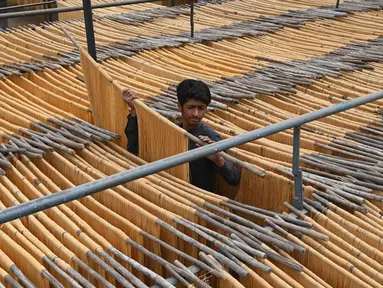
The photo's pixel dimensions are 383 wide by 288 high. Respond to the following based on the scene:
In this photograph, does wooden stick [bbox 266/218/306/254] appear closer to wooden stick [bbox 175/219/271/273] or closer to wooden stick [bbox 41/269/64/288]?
wooden stick [bbox 175/219/271/273]

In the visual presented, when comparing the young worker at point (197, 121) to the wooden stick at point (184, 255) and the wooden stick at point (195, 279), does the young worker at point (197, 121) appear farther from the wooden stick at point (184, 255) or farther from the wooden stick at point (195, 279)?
the wooden stick at point (195, 279)

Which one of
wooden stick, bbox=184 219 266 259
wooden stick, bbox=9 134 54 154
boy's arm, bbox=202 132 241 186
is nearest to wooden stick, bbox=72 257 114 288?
wooden stick, bbox=184 219 266 259

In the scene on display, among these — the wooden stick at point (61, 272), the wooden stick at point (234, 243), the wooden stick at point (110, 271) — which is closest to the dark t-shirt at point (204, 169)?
the wooden stick at point (234, 243)

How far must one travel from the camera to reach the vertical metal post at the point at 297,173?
8.66ft

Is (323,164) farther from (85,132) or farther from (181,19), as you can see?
(181,19)

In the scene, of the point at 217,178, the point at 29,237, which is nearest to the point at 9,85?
the point at 217,178

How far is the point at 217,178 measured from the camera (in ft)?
11.0

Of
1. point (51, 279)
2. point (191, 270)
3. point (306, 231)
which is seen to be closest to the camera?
point (51, 279)

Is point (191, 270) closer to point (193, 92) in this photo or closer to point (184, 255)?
point (184, 255)

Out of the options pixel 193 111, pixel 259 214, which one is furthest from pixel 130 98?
pixel 259 214

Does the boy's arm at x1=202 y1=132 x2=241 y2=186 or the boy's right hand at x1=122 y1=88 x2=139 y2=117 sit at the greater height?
the boy's right hand at x1=122 y1=88 x2=139 y2=117

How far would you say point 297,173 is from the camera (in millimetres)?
2684

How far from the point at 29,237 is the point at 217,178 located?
1221 millimetres

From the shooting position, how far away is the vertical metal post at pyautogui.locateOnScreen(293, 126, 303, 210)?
8.66 ft
